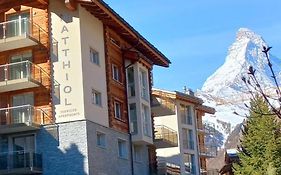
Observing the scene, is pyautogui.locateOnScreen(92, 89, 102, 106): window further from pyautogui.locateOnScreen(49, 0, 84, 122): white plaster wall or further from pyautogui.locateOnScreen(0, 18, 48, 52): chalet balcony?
pyautogui.locateOnScreen(0, 18, 48, 52): chalet balcony

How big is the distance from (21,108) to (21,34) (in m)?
3.51

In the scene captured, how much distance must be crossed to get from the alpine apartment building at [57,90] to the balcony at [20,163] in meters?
0.02

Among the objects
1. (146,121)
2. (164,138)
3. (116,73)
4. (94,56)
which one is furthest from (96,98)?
(164,138)

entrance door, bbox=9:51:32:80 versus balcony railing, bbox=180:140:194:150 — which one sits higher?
entrance door, bbox=9:51:32:80

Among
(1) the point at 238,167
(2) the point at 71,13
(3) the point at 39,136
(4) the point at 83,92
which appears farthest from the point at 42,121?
(1) the point at 238,167

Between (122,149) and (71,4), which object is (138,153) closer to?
(122,149)

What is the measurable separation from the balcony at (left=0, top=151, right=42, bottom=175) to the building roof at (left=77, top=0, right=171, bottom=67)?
7575 millimetres

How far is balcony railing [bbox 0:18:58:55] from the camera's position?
26.0 m

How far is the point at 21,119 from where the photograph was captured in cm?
2578

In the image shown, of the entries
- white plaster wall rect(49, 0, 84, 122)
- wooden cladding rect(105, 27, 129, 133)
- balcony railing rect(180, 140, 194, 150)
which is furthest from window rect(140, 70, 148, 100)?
balcony railing rect(180, 140, 194, 150)

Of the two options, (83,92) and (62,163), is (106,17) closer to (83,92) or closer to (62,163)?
(83,92)

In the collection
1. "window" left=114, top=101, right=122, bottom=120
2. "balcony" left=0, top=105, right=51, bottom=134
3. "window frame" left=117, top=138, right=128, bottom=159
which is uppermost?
"window" left=114, top=101, right=122, bottom=120

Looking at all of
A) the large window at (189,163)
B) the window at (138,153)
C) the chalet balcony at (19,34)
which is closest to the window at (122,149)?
the window at (138,153)

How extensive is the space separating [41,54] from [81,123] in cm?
409
